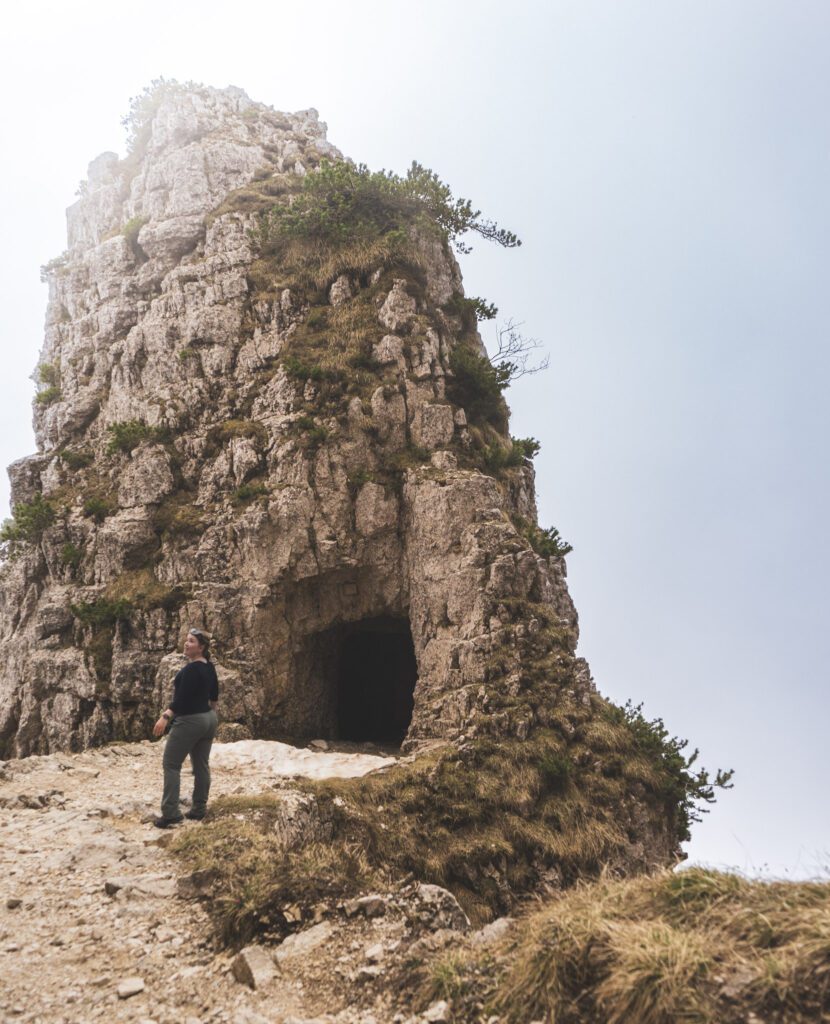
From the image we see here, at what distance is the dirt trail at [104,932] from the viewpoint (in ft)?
19.4

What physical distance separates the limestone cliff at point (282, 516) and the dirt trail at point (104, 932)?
29.4ft

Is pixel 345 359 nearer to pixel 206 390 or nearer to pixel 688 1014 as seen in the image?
pixel 206 390

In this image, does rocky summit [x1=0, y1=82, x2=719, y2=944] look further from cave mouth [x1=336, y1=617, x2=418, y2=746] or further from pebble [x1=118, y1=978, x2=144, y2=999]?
pebble [x1=118, y1=978, x2=144, y2=999]

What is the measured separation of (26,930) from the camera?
7.04m

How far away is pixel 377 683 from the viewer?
2769cm

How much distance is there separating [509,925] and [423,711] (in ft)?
37.2

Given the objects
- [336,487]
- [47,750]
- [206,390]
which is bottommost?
[47,750]

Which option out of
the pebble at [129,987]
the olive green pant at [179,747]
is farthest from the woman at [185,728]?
the pebble at [129,987]

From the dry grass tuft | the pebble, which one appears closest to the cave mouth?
the pebble

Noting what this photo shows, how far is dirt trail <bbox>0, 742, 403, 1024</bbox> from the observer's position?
5.93 meters

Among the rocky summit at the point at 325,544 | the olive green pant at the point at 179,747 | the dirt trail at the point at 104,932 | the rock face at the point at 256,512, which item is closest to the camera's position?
the dirt trail at the point at 104,932

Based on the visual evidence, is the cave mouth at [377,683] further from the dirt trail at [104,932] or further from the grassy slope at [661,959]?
the grassy slope at [661,959]

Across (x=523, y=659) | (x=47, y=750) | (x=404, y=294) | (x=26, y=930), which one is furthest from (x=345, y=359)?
(x=26, y=930)

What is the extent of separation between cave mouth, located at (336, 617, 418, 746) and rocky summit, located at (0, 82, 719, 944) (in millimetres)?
124
